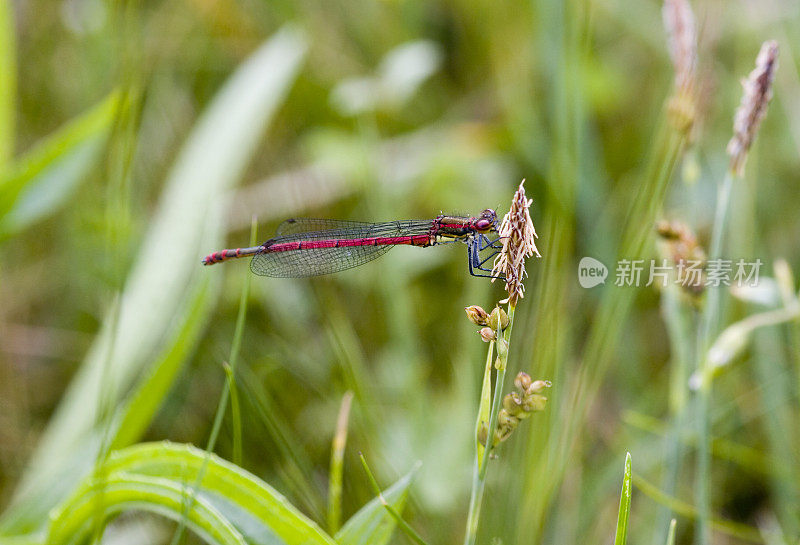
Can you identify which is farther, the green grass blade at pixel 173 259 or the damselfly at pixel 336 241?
the damselfly at pixel 336 241

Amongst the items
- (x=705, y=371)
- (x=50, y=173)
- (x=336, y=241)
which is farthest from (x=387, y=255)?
(x=705, y=371)

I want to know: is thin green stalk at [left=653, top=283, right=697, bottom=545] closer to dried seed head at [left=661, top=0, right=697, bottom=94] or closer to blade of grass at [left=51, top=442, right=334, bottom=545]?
dried seed head at [left=661, top=0, right=697, bottom=94]

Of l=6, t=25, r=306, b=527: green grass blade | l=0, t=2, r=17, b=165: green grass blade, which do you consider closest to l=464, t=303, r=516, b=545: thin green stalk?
l=6, t=25, r=306, b=527: green grass blade

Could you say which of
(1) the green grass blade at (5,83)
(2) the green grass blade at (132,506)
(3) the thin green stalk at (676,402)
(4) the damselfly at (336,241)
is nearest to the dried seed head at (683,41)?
(3) the thin green stalk at (676,402)

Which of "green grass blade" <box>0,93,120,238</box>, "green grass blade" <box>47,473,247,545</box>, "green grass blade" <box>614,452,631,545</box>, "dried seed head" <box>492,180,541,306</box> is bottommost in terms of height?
"green grass blade" <box>47,473,247,545</box>

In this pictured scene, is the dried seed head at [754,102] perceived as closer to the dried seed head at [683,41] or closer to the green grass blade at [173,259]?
the dried seed head at [683,41]

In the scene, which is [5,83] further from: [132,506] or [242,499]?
[242,499]
